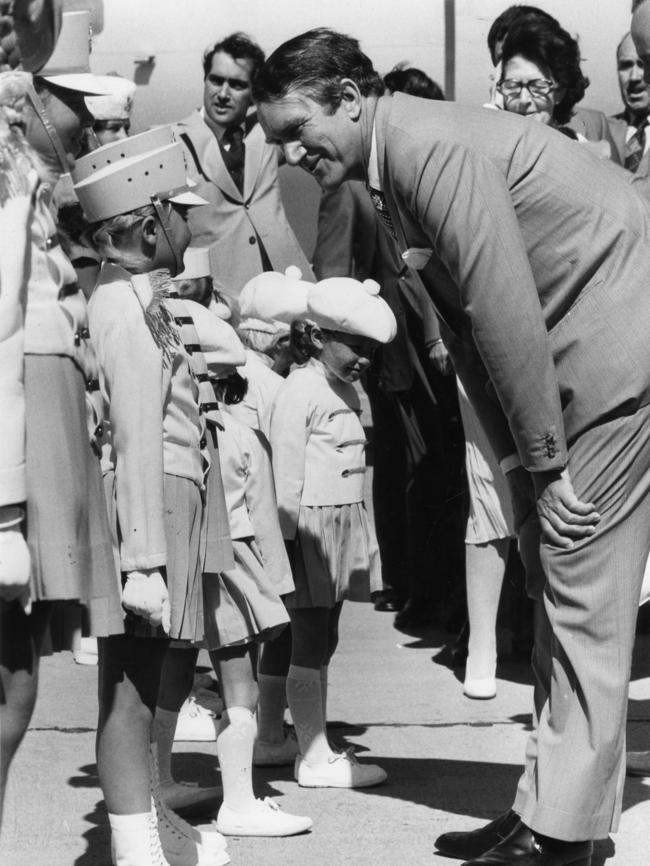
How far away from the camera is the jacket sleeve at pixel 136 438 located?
11.5 feet

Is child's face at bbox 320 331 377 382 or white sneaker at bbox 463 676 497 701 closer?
child's face at bbox 320 331 377 382

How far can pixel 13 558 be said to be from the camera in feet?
9.27

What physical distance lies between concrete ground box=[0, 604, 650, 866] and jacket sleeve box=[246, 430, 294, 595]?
60 cm

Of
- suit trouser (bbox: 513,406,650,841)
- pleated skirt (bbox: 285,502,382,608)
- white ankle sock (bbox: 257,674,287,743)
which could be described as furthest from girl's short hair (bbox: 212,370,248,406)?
suit trouser (bbox: 513,406,650,841)

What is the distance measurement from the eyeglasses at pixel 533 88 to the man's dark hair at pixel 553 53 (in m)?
0.04

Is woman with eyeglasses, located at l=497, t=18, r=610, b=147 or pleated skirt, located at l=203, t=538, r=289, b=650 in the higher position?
woman with eyeglasses, located at l=497, t=18, r=610, b=147

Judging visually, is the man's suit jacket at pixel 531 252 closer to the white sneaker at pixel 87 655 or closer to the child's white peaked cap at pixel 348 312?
the child's white peaked cap at pixel 348 312

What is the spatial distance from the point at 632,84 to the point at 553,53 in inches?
42.0

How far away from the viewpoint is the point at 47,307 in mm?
3023

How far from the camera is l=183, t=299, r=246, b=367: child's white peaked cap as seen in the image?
14.2ft

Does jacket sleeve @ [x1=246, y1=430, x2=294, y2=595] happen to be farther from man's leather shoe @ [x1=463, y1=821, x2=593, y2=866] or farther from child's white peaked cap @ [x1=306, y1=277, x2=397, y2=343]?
man's leather shoe @ [x1=463, y1=821, x2=593, y2=866]

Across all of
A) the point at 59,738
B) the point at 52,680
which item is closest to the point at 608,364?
the point at 59,738

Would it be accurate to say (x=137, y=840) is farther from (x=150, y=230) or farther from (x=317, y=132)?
(x=317, y=132)

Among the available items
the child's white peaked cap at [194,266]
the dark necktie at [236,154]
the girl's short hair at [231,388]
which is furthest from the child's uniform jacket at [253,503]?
the dark necktie at [236,154]
